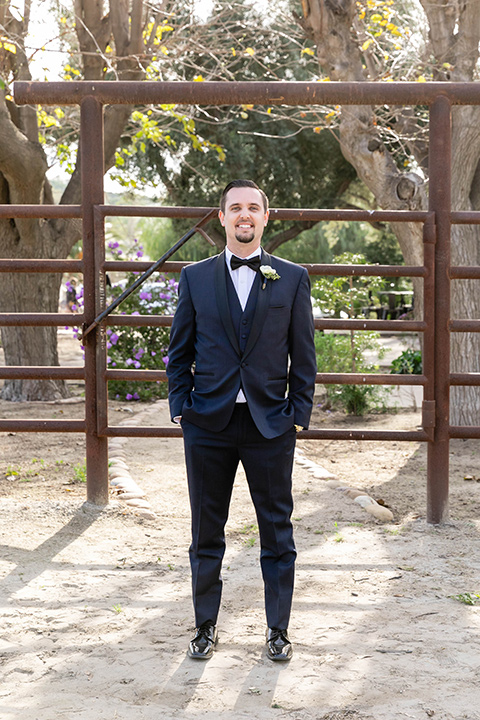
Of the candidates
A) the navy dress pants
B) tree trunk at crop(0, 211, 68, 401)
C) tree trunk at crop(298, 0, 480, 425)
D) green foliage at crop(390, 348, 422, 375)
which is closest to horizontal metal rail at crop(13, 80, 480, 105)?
the navy dress pants

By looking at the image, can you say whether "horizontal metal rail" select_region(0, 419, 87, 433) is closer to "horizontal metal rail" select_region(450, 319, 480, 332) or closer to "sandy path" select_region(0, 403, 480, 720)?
"sandy path" select_region(0, 403, 480, 720)

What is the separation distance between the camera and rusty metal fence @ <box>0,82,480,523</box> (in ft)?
16.7

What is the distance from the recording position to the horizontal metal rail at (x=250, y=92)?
199 inches

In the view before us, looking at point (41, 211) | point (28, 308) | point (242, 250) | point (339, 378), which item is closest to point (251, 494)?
point (242, 250)

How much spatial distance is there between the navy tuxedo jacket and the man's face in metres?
0.12

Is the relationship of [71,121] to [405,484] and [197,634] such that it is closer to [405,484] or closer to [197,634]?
[405,484]

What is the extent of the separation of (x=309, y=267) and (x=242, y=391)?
1793mm

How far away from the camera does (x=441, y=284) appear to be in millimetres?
5141

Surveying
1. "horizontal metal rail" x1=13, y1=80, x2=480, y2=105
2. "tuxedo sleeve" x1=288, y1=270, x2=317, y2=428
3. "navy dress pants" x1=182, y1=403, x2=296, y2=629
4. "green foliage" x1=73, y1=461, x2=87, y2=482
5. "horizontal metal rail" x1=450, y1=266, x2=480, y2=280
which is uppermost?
"horizontal metal rail" x1=13, y1=80, x2=480, y2=105

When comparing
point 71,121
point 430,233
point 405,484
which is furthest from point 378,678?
point 71,121

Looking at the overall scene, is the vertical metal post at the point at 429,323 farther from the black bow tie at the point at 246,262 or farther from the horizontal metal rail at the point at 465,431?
the black bow tie at the point at 246,262

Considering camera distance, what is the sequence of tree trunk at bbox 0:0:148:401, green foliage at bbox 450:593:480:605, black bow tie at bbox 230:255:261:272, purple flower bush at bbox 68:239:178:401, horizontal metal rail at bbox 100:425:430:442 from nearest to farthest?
1. black bow tie at bbox 230:255:261:272
2. green foliage at bbox 450:593:480:605
3. horizontal metal rail at bbox 100:425:430:442
4. tree trunk at bbox 0:0:148:401
5. purple flower bush at bbox 68:239:178:401

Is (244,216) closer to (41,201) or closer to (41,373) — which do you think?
(41,373)

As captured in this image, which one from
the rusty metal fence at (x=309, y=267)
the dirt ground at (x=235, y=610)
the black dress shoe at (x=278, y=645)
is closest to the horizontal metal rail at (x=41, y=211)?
the rusty metal fence at (x=309, y=267)
